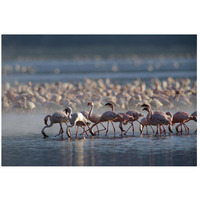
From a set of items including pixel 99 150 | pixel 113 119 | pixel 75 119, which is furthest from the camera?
pixel 113 119

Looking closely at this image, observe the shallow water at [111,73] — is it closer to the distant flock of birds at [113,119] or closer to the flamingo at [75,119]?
A: the distant flock of birds at [113,119]

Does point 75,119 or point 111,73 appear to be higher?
point 111,73

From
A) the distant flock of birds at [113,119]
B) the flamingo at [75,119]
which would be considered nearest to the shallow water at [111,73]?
the distant flock of birds at [113,119]

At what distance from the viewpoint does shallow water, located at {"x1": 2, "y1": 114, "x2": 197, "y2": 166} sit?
6.89m

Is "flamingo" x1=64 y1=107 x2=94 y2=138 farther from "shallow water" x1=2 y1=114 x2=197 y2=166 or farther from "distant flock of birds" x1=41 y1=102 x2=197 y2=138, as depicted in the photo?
"shallow water" x1=2 y1=114 x2=197 y2=166

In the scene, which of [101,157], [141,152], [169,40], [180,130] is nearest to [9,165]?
[101,157]

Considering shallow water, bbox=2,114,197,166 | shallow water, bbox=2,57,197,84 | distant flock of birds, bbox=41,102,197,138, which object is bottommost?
shallow water, bbox=2,114,197,166

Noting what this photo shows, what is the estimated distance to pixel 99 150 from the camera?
756 cm

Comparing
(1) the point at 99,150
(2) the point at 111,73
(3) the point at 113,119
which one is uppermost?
(2) the point at 111,73

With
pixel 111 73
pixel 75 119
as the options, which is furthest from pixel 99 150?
pixel 111 73

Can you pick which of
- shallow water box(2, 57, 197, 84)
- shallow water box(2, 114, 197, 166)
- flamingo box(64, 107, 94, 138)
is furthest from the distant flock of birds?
shallow water box(2, 57, 197, 84)

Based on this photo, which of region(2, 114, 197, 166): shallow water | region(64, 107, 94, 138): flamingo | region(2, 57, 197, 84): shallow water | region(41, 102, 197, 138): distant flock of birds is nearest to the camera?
region(2, 114, 197, 166): shallow water

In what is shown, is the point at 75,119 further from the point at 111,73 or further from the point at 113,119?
the point at 111,73
